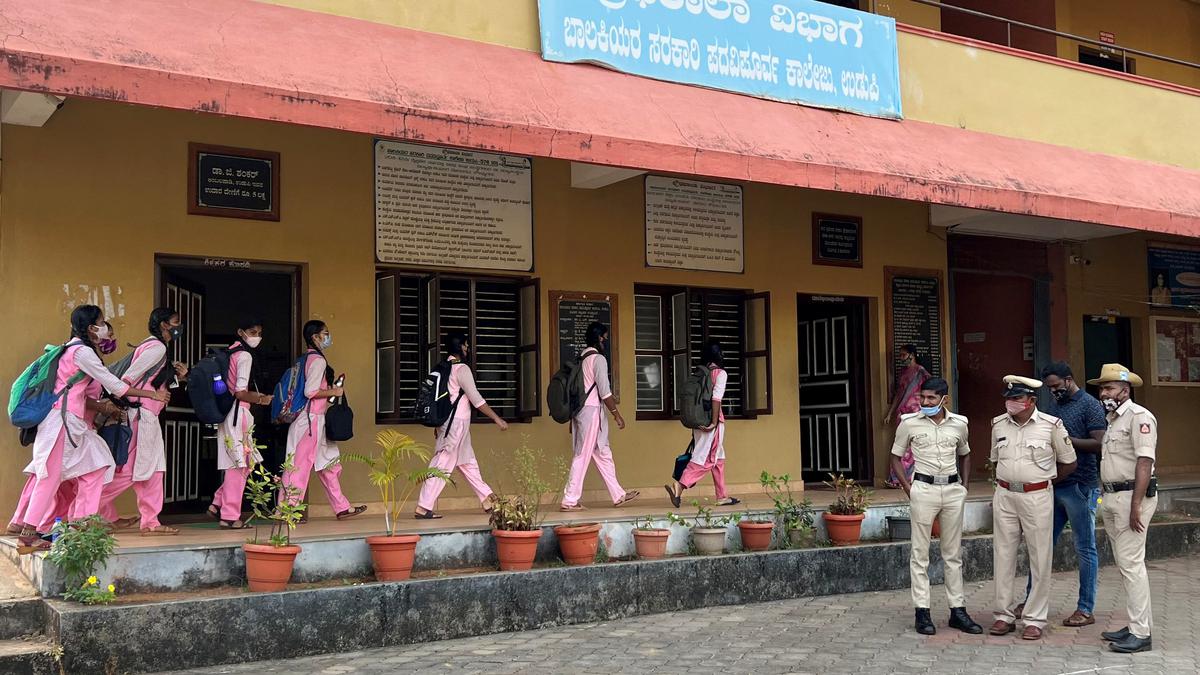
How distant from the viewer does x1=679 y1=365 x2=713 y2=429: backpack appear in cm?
1023

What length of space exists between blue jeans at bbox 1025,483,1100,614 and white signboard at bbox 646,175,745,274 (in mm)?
4841

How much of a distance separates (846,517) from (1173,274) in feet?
29.0

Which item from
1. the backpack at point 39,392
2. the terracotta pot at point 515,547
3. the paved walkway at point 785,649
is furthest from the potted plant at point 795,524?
the backpack at point 39,392

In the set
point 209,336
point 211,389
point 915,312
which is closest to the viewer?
point 211,389

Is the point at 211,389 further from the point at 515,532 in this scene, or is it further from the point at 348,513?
the point at 515,532

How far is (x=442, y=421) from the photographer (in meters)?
9.08

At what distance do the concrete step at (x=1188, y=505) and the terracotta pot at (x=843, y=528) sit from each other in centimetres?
455

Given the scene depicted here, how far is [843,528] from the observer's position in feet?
30.2

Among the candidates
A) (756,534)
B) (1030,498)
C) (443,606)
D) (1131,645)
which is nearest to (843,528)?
(756,534)

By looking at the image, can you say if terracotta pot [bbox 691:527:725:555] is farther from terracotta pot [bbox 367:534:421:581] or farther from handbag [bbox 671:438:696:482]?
terracotta pot [bbox 367:534:421:581]

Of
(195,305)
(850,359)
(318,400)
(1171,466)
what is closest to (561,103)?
(318,400)

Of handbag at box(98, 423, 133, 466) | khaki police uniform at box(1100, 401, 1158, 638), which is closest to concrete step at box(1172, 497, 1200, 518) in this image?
khaki police uniform at box(1100, 401, 1158, 638)

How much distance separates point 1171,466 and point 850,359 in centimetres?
545

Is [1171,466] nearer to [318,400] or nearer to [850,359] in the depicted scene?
[850,359]
